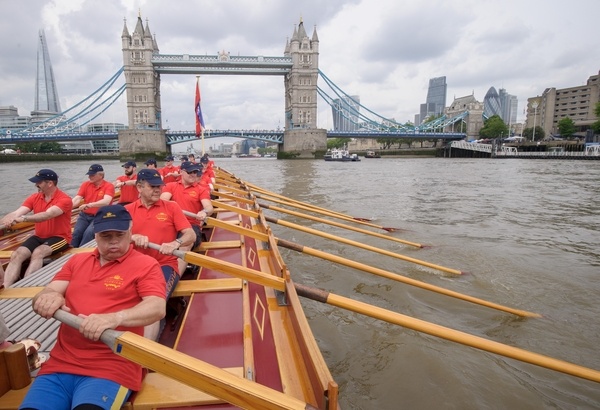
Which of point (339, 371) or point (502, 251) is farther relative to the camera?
point (502, 251)

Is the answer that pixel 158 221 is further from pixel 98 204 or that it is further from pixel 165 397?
pixel 98 204

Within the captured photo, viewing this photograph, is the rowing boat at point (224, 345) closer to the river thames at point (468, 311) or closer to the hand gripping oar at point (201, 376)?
the hand gripping oar at point (201, 376)

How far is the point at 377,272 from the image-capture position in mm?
3969

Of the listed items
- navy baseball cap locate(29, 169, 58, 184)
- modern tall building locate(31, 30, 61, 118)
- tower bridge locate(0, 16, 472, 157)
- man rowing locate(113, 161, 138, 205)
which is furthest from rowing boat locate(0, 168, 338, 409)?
modern tall building locate(31, 30, 61, 118)

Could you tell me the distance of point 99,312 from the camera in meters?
1.83

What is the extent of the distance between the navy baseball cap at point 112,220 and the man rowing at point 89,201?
295cm

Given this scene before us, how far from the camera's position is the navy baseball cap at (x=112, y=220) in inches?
74.0

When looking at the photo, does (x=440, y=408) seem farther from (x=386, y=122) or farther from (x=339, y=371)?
(x=386, y=122)

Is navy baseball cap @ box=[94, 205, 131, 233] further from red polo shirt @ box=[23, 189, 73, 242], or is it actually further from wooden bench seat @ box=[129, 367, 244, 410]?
red polo shirt @ box=[23, 189, 73, 242]

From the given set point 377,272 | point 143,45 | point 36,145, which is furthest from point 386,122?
point 377,272

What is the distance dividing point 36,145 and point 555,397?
84.0 meters

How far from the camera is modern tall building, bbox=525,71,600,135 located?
82250mm

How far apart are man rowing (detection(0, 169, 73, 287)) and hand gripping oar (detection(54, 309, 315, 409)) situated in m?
2.78

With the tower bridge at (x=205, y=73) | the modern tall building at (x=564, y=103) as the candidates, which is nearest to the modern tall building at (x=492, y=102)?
the modern tall building at (x=564, y=103)
